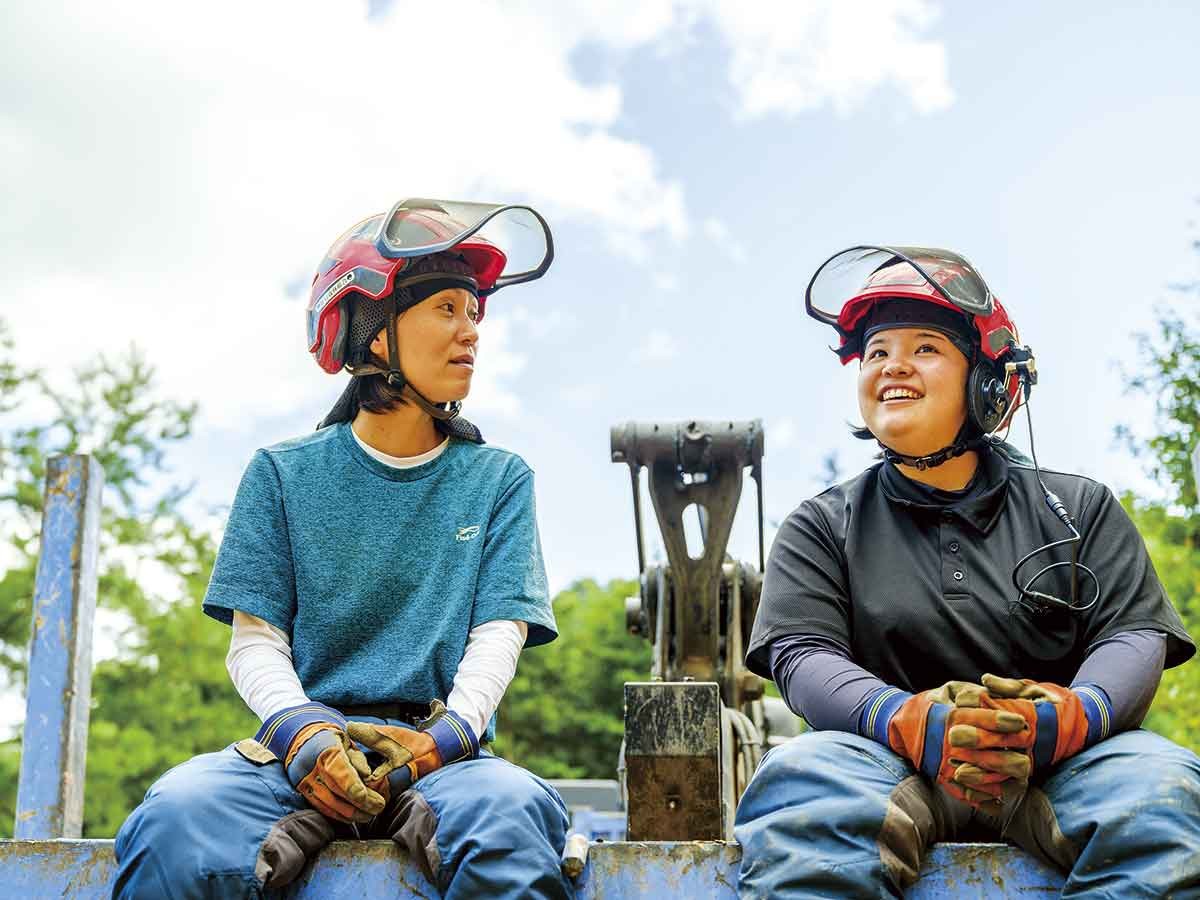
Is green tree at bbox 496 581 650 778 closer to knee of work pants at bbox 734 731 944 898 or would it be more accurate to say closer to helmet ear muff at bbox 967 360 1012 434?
helmet ear muff at bbox 967 360 1012 434

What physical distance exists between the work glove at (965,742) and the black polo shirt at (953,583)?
316mm

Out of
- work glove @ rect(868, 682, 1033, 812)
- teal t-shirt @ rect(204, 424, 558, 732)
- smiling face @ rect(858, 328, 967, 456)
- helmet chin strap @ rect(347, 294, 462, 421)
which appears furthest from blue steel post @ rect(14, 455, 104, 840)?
work glove @ rect(868, 682, 1033, 812)

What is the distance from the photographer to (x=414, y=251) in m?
2.93

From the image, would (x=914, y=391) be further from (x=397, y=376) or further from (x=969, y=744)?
(x=397, y=376)

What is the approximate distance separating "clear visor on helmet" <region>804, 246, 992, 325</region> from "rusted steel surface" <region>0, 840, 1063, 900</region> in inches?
45.0

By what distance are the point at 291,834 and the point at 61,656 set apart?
1935mm

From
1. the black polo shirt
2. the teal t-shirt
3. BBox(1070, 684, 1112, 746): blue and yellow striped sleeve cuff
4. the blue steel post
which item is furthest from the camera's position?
the blue steel post

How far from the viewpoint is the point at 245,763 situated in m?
2.43

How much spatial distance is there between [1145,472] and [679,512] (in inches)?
407

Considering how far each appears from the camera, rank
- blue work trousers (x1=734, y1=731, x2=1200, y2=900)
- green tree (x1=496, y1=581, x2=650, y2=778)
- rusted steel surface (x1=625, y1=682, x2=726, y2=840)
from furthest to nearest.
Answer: green tree (x1=496, y1=581, x2=650, y2=778) → rusted steel surface (x1=625, y1=682, x2=726, y2=840) → blue work trousers (x1=734, y1=731, x2=1200, y2=900)

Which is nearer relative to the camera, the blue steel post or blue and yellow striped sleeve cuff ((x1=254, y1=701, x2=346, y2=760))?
blue and yellow striped sleeve cuff ((x1=254, y1=701, x2=346, y2=760))

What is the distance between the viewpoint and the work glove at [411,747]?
239cm

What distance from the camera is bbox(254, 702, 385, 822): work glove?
232 cm

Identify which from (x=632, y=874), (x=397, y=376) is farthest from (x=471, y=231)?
(x=632, y=874)
